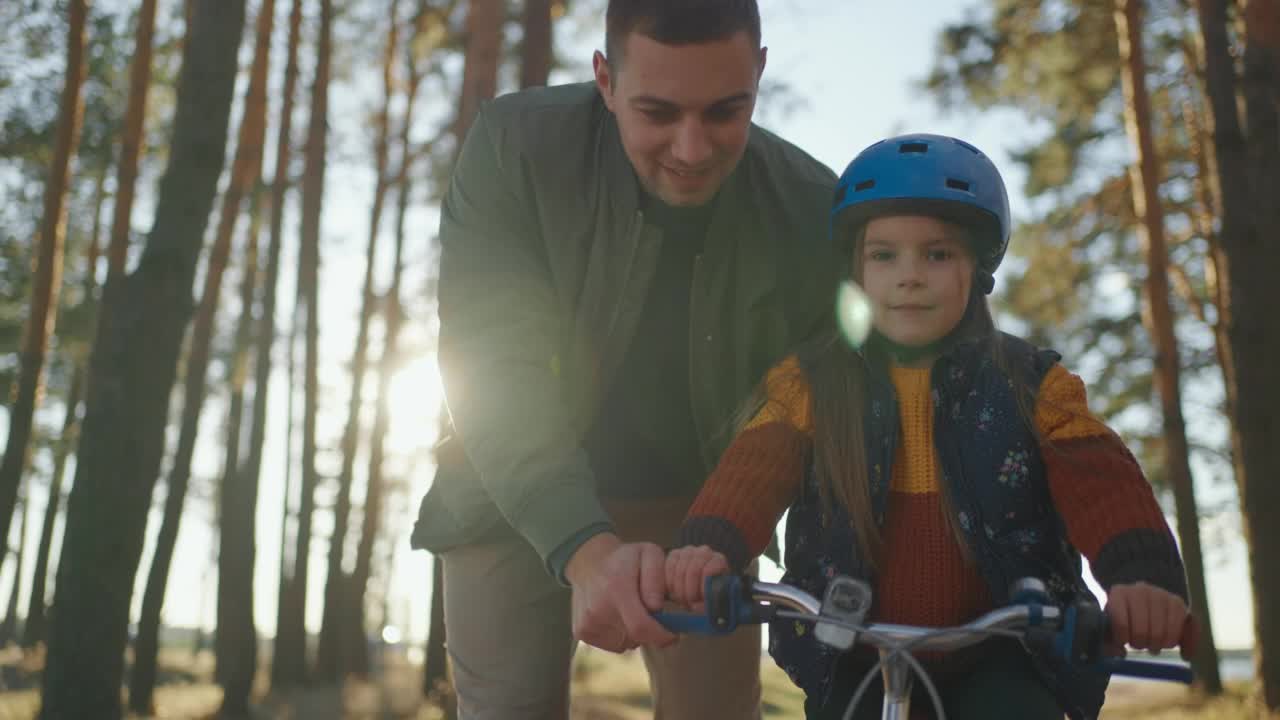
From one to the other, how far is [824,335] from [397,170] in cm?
2029

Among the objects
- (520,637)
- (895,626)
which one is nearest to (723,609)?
(895,626)

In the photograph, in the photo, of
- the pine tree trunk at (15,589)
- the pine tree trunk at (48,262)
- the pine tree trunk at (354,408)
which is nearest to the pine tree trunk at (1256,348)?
the pine tree trunk at (48,262)

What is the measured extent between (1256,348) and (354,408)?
15741mm

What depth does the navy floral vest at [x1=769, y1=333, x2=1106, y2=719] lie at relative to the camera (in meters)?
2.88

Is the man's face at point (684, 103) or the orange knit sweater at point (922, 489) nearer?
the orange knit sweater at point (922, 489)

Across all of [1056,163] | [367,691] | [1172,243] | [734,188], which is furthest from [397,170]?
[734,188]

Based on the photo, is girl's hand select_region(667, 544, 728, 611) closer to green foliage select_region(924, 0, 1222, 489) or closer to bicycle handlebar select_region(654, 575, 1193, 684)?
bicycle handlebar select_region(654, 575, 1193, 684)

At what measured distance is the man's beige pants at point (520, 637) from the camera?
3.69 m

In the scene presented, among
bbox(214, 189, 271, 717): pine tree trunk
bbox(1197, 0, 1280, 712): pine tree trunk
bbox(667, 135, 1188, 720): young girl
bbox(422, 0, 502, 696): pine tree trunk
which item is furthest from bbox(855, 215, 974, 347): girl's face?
bbox(214, 189, 271, 717): pine tree trunk

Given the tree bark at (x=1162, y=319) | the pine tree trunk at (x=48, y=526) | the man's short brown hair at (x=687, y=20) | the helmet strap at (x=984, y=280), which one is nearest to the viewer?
the man's short brown hair at (x=687, y=20)

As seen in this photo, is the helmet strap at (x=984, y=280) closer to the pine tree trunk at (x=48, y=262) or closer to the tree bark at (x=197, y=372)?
the tree bark at (x=197, y=372)

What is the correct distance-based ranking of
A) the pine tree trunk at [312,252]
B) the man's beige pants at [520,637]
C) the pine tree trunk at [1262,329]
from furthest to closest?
the pine tree trunk at [312,252] < the pine tree trunk at [1262,329] < the man's beige pants at [520,637]

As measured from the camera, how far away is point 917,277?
318 cm

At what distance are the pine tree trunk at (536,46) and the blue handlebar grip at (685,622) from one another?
9.70 metres
